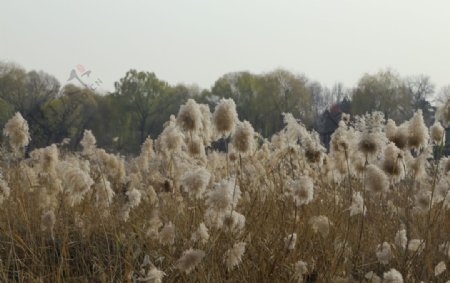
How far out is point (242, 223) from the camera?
3.03m

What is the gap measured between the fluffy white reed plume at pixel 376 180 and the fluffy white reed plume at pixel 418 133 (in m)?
0.36

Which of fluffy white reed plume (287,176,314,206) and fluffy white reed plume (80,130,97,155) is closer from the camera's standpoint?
fluffy white reed plume (287,176,314,206)

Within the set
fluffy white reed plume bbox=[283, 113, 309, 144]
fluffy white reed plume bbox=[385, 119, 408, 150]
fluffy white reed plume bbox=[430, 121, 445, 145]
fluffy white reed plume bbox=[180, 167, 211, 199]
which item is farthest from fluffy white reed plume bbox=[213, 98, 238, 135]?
fluffy white reed plume bbox=[430, 121, 445, 145]

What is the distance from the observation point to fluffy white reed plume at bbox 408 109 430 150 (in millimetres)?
3355

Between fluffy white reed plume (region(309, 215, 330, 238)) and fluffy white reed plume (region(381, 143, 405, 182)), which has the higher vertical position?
fluffy white reed plume (region(381, 143, 405, 182))

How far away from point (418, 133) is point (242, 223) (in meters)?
1.13

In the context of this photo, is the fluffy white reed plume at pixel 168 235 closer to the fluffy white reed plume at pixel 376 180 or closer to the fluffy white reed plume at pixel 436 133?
the fluffy white reed plume at pixel 376 180

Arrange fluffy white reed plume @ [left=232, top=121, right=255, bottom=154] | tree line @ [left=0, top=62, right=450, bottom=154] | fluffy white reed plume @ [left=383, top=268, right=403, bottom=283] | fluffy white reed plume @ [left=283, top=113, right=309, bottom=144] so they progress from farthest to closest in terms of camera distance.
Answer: tree line @ [left=0, top=62, right=450, bottom=154] → fluffy white reed plume @ [left=283, top=113, right=309, bottom=144] → fluffy white reed plume @ [left=232, top=121, right=255, bottom=154] → fluffy white reed plume @ [left=383, top=268, right=403, bottom=283]

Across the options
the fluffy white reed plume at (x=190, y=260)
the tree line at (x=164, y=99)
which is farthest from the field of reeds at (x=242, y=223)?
the tree line at (x=164, y=99)

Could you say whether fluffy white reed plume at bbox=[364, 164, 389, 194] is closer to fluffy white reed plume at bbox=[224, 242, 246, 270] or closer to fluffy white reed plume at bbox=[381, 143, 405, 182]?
fluffy white reed plume at bbox=[381, 143, 405, 182]

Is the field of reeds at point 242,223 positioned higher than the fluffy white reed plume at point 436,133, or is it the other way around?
the fluffy white reed plume at point 436,133

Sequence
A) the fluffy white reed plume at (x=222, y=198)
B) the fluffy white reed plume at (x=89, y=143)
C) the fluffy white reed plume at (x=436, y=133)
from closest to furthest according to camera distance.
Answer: the fluffy white reed plume at (x=222, y=198), the fluffy white reed plume at (x=436, y=133), the fluffy white reed plume at (x=89, y=143)

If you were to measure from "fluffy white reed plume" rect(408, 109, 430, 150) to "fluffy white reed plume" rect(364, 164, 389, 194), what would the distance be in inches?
14.2

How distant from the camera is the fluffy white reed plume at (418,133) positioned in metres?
3.36
